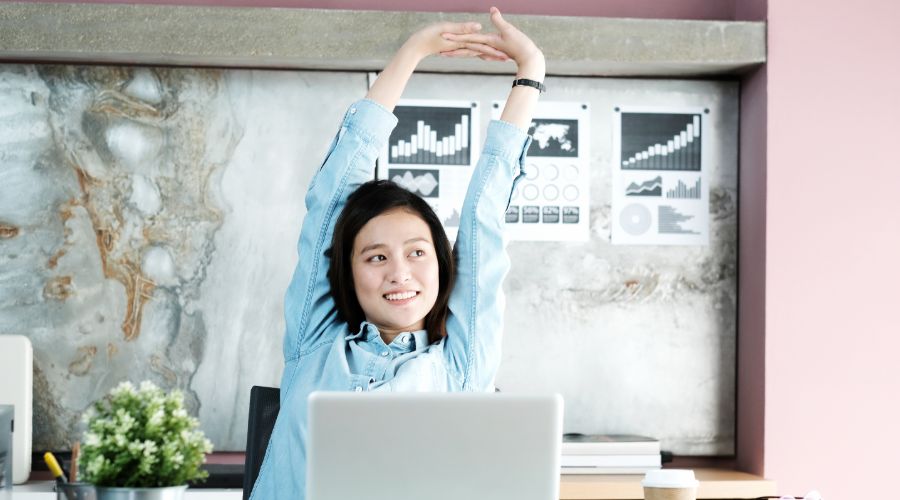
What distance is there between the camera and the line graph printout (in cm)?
348

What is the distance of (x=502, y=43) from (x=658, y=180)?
144 cm

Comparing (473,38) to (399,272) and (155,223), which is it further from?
(155,223)

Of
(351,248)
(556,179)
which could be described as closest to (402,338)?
(351,248)

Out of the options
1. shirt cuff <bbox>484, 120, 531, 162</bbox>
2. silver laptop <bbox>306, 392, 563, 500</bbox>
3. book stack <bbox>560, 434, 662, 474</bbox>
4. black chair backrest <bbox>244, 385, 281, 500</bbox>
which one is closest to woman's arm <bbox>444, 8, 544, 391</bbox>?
shirt cuff <bbox>484, 120, 531, 162</bbox>

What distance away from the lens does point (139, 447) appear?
1511 mm

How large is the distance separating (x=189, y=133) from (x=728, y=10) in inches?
68.7


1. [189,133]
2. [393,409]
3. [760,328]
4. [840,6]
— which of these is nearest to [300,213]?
[189,133]

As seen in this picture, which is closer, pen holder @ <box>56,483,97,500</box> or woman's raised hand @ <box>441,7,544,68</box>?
pen holder @ <box>56,483,97,500</box>

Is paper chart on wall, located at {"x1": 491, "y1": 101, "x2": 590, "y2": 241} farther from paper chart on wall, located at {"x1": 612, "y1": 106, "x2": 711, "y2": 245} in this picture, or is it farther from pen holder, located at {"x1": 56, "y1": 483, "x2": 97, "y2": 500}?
pen holder, located at {"x1": 56, "y1": 483, "x2": 97, "y2": 500}

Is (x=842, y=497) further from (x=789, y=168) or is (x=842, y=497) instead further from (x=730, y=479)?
(x=789, y=168)

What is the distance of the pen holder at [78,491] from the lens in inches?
62.3

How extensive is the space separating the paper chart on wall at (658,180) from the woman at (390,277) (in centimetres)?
139

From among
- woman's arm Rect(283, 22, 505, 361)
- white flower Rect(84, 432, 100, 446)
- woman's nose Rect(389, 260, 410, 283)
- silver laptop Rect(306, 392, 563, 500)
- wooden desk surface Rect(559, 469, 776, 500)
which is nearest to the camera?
silver laptop Rect(306, 392, 563, 500)

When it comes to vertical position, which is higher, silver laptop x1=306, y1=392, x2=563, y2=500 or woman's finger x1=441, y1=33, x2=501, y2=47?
woman's finger x1=441, y1=33, x2=501, y2=47
